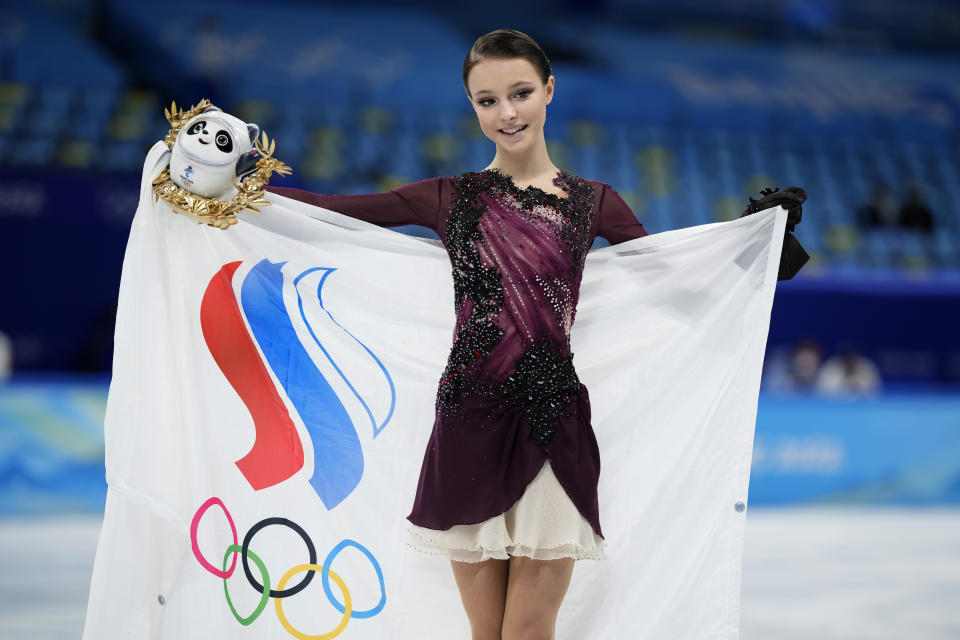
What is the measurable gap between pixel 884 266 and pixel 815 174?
1.49 meters

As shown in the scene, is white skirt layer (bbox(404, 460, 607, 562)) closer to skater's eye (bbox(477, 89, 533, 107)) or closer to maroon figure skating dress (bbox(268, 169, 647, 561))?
maroon figure skating dress (bbox(268, 169, 647, 561))

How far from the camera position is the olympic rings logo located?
8.40 feet

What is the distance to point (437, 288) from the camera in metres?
2.71

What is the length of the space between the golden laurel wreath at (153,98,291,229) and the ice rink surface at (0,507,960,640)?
4.69 ft

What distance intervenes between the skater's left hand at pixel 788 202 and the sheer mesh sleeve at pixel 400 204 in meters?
0.82

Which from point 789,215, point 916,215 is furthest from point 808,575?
point 916,215

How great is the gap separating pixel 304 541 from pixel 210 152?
1.06 meters

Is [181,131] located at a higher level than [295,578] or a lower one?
higher

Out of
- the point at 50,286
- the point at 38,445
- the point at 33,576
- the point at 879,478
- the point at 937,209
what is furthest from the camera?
the point at 937,209

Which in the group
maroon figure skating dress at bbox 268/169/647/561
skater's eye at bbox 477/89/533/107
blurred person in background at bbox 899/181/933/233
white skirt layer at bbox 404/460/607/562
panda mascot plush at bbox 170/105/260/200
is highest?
blurred person in background at bbox 899/181/933/233

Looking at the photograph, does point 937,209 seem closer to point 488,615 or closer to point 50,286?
point 50,286

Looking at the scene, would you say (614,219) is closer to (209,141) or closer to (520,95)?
(520,95)

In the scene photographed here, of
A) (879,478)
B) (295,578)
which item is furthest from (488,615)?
(879,478)

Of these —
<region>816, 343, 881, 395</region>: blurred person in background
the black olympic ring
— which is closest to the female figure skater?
the black olympic ring
